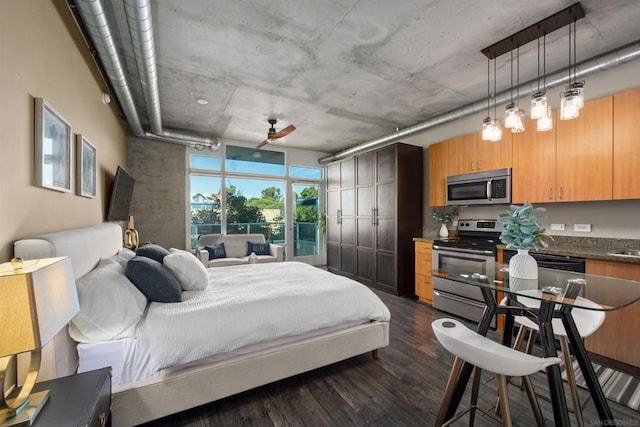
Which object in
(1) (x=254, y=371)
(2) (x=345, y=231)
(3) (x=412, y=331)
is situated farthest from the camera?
(2) (x=345, y=231)

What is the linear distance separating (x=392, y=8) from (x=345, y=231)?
4.13 meters

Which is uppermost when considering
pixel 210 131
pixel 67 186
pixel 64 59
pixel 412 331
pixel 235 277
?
pixel 210 131

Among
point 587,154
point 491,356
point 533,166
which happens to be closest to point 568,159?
point 587,154

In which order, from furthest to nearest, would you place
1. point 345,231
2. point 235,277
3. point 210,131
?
point 345,231 → point 210,131 → point 235,277

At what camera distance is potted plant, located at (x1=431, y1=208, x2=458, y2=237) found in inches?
168

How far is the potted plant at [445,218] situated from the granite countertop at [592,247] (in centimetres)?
113

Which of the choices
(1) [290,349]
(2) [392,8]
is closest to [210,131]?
(2) [392,8]

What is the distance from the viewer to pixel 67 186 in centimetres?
204

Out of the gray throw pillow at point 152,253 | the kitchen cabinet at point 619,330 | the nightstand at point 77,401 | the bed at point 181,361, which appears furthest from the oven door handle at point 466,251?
the nightstand at point 77,401

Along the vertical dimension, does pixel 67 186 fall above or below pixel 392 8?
below

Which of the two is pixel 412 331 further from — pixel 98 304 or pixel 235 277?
pixel 98 304

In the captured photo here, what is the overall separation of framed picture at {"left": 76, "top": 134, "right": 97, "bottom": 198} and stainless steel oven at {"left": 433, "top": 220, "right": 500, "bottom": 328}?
3808 millimetres

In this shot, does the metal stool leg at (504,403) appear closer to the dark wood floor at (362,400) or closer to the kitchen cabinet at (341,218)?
the dark wood floor at (362,400)

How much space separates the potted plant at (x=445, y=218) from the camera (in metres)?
4.26
